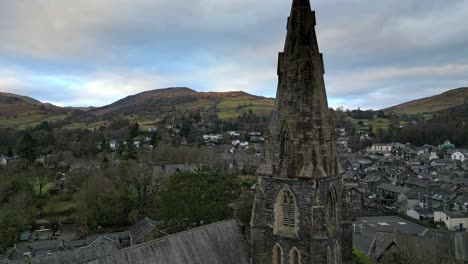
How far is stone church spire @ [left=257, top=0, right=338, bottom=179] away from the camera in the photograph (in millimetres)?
12984

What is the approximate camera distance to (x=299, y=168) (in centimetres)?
1296

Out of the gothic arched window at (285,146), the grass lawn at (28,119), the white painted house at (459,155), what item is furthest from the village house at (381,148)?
the gothic arched window at (285,146)

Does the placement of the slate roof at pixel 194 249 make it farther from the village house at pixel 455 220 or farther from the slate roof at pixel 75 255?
the village house at pixel 455 220

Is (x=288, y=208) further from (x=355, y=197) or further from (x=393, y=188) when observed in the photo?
(x=393, y=188)

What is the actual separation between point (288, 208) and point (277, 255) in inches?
73.3

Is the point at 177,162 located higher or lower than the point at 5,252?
higher

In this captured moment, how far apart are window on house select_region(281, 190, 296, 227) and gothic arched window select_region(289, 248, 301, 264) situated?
92cm

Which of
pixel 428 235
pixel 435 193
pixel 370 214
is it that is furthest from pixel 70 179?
pixel 435 193

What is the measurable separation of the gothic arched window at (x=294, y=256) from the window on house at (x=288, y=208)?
92 centimetres

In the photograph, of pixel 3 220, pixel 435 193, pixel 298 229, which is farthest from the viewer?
pixel 435 193

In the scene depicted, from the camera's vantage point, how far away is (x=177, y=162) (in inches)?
2803

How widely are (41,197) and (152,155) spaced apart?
2236 cm

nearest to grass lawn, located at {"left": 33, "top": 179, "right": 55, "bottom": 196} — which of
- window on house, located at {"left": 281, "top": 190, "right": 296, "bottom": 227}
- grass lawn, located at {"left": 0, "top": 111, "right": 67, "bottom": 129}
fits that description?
window on house, located at {"left": 281, "top": 190, "right": 296, "bottom": 227}

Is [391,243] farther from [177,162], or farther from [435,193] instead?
[177,162]
